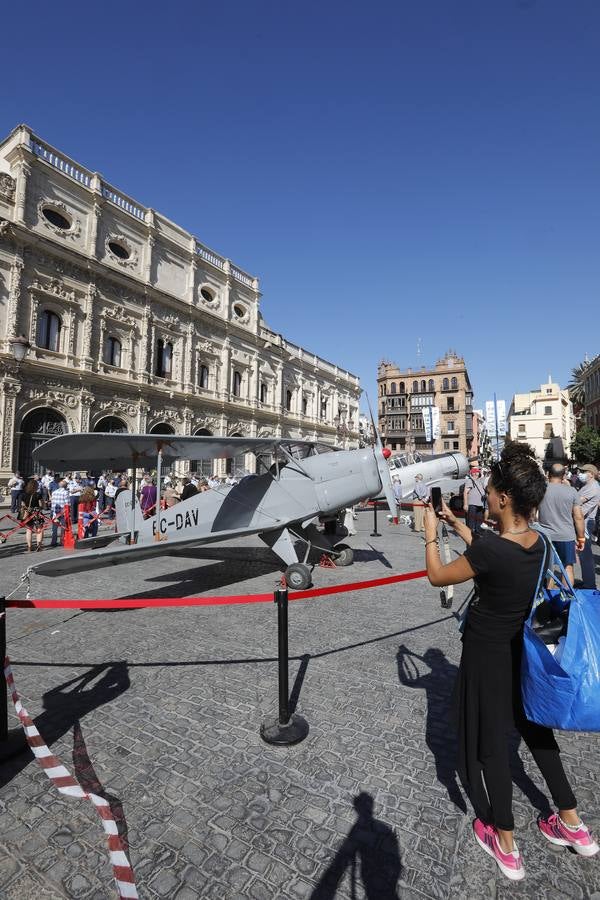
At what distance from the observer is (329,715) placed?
11.5 feet

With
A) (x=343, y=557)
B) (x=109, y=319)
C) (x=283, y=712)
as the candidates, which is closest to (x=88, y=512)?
(x=343, y=557)

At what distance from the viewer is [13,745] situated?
3.10 metres

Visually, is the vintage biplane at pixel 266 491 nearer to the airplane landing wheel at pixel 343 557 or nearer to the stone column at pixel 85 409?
the airplane landing wheel at pixel 343 557

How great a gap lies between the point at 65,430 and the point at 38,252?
33.5 ft

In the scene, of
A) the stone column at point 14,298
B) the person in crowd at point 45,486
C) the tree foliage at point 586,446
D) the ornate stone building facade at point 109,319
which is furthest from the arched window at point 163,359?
the tree foliage at point 586,446

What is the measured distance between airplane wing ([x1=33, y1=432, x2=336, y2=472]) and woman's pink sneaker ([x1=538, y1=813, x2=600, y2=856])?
6.12 meters

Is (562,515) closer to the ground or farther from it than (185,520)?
farther from it

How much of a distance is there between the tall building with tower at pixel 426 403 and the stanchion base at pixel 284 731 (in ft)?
220

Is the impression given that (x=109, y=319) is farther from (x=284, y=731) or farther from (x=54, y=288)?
(x=284, y=731)

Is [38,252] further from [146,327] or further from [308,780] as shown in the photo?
[308,780]

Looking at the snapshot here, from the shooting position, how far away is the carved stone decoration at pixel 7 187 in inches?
853

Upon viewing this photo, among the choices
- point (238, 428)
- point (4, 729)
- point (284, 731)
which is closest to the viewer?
point (4, 729)

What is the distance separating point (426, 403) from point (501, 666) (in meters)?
74.2

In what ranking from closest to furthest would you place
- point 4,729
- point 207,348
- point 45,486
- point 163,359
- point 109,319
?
1. point 4,729
2. point 45,486
3. point 109,319
4. point 163,359
5. point 207,348
